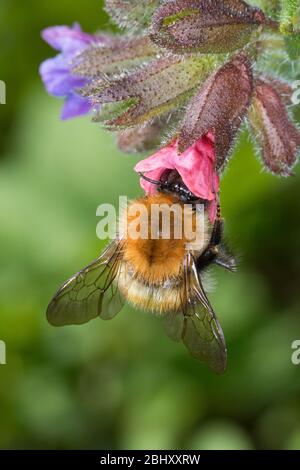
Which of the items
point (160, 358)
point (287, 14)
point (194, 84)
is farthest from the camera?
point (160, 358)

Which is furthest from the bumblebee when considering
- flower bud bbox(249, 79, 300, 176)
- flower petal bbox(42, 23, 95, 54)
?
flower petal bbox(42, 23, 95, 54)

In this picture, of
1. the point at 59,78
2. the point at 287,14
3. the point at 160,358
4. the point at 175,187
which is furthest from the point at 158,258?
the point at 160,358

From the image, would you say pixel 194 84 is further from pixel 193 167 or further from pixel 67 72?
pixel 67 72

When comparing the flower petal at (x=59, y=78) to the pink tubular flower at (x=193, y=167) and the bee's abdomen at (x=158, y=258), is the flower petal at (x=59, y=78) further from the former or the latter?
the bee's abdomen at (x=158, y=258)

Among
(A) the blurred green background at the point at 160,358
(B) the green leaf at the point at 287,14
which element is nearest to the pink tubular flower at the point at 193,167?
(B) the green leaf at the point at 287,14

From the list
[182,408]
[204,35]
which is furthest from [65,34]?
[182,408]

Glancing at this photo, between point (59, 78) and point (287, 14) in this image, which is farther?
point (59, 78)

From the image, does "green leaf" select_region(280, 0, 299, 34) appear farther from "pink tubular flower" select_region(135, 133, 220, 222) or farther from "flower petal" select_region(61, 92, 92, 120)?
"flower petal" select_region(61, 92, 92, 120)
